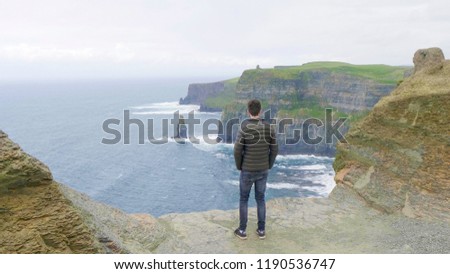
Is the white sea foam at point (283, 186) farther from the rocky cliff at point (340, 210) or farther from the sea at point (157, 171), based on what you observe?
the rocky cliff at point (340, 210)

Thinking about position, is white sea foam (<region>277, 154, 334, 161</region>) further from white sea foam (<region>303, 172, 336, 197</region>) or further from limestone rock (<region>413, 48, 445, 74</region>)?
limestone rock (<region>413, 48, 445, 74</region>)

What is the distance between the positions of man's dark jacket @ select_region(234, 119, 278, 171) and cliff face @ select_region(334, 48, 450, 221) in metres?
5.57

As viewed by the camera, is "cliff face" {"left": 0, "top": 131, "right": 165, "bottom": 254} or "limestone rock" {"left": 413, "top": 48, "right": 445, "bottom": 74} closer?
"cliff face" {"left": 0, "top": 131, "right": 165, "bottom": 254}

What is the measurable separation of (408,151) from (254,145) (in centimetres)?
650

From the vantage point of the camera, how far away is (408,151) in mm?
13617

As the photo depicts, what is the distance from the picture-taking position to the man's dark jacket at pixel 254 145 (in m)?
9.82

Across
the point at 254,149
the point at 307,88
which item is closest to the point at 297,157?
the point at 307,88

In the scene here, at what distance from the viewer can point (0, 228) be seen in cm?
656

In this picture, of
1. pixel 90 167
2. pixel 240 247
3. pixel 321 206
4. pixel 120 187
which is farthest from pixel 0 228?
pixel 90 167

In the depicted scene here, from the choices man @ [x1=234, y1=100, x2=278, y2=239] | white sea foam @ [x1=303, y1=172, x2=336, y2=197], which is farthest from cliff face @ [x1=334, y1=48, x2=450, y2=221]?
white sea foam @ [x1=303, y1=172, x2=336, y2=197]

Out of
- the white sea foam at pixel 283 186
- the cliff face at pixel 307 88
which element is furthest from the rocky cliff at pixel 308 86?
the white sea foam at pixel 283 186

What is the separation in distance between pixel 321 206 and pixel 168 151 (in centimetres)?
9521

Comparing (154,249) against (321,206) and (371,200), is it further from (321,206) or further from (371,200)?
(371,200)

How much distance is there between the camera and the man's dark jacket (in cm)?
982
